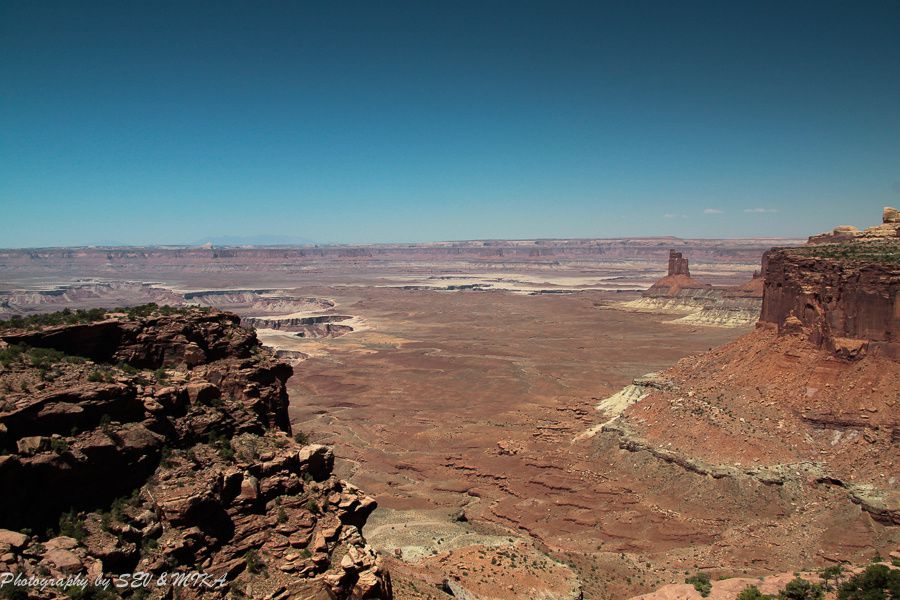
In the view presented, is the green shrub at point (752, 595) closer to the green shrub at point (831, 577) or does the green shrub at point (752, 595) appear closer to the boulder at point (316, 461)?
the green shrub at point (831, 577)

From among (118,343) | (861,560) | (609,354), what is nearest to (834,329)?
(861,560)

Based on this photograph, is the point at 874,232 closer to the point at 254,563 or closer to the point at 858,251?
the point at 858,251

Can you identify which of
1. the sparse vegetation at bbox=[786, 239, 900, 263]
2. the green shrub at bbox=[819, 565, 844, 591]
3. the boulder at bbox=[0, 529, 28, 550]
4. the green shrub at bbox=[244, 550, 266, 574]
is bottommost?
the green shrub at bbox=[819, 565, 844, 591]

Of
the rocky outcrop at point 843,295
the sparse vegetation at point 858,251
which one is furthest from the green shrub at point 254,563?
the sparse vegetation at point 858,251

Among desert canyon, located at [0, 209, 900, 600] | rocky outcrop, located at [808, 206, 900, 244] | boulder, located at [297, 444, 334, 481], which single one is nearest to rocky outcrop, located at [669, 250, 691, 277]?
desert canyon, located at [0, 209, 900, 600]

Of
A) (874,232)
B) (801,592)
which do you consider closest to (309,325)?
(874,232)

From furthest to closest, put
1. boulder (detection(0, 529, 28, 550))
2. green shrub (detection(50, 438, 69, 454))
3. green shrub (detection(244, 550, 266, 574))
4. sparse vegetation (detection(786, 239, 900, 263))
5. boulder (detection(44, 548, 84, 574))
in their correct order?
1. sparse vegetation (detection(786, 239, 900, 263))
2. green shrub (detection(244, 550, 266, 574))
3. green shrub (detection(50, 438, 69, 454))
4. boulder (detection(44, 548, 84, 574))
5. boulder (detection(0, 529, 28, 550))

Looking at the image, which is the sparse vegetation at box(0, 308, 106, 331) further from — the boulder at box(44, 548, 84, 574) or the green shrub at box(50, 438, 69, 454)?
the boulder at box(44, 548, 84, 574)
